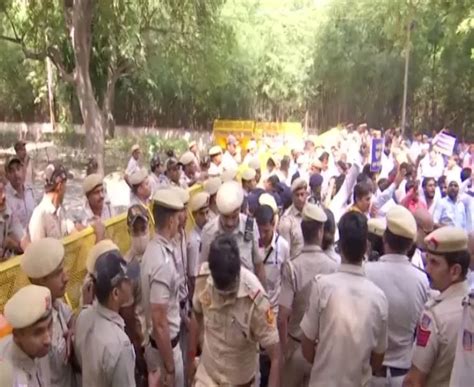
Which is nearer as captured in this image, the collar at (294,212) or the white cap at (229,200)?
the white cap at (229,200)

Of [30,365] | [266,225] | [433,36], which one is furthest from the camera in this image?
[433,36]

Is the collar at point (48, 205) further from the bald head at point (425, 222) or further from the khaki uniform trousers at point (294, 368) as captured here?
the bald head at point (425, 222)

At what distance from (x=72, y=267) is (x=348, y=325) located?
2.31 metres

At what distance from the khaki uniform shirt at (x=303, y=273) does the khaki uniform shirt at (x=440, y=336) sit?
112 cm

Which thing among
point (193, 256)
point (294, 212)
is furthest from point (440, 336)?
point (294, 212)

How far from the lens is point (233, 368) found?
A: 11.2 feet

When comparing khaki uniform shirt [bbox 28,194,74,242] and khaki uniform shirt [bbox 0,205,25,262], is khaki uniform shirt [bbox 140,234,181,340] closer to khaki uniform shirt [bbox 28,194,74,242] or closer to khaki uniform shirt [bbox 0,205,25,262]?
khaki uniform shirt [bbox 28,194,74,242]

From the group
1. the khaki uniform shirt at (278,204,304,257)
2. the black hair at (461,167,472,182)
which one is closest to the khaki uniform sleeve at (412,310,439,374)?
the khaki uniform shirt at (278,204,304,257)

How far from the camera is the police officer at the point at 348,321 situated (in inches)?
134

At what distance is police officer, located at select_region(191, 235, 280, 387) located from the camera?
3.22 metres

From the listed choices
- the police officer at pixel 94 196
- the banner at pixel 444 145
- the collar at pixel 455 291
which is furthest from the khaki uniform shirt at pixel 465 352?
the banner at pixel 444 145

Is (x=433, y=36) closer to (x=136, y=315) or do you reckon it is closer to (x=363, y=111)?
(x=363, y=111)

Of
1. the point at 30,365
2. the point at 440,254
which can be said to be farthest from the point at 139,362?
the point at 440,254

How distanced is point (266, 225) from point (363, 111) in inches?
1124
